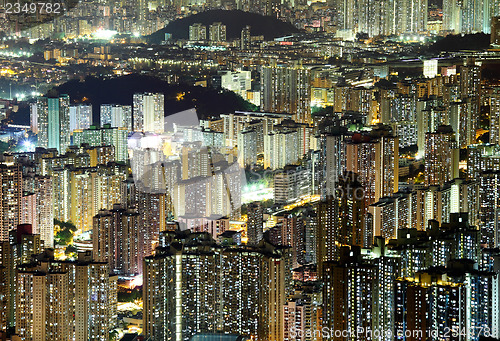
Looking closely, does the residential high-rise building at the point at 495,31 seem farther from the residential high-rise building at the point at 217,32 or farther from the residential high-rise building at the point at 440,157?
the residential high-rise building at the point at 440,157

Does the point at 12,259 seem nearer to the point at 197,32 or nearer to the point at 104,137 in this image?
the point at 104,137

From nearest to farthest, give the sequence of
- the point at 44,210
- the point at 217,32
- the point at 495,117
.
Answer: the point at 44,210 → the point at 495,117 → the point at 217,32

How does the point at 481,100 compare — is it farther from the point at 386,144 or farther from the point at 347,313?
the point at 347,313

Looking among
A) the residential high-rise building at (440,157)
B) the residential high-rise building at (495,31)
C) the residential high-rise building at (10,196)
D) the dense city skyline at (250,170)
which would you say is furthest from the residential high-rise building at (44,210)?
the residential high-rise building at (495,31)

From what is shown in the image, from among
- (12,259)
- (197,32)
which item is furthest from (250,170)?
(197,32)

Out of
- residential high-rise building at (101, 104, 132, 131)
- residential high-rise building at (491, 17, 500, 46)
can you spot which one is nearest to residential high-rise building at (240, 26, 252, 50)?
residential high-rise building at (491, 17, 500, 46)

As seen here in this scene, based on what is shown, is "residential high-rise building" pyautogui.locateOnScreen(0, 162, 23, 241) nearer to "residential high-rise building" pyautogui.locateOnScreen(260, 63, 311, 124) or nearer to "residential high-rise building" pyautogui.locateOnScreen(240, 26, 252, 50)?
"residential high-rise building" pyautogui.locateOnScreen(260, 63, 311, 124)
